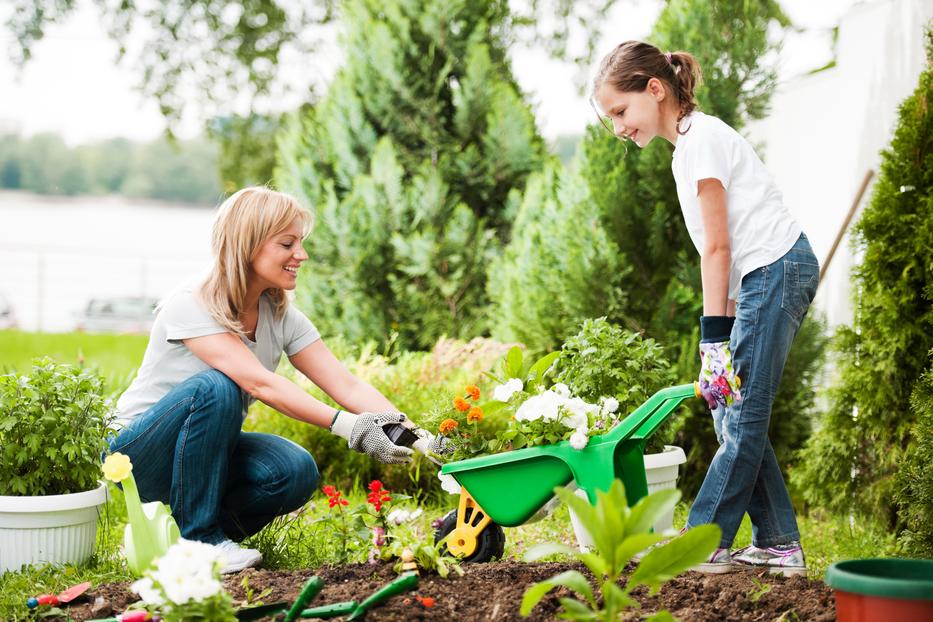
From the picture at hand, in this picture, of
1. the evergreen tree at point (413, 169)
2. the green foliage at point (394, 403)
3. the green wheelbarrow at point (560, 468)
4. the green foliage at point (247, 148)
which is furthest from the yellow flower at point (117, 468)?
the green foliage at point (247, 148)

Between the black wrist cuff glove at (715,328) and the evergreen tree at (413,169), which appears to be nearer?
the black wrist cuff glove at (715,328)

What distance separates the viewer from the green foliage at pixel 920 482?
8.95 feet

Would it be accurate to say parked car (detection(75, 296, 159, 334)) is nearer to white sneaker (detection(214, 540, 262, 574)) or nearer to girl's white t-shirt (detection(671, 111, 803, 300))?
white sneaker (detection(214, 540, 262, 574))

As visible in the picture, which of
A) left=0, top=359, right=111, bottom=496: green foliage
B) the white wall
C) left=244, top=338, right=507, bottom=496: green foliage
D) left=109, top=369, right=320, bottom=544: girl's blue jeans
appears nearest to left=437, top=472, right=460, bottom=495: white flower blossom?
left=109, top=369, right=320, bottom=544: girl's blue jeans

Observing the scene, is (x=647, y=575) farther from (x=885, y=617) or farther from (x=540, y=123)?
(x=540, y=123)

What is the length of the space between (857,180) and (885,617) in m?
3.57

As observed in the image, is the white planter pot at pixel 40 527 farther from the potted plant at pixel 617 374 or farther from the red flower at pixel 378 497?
the potted plant at pixel 617 374

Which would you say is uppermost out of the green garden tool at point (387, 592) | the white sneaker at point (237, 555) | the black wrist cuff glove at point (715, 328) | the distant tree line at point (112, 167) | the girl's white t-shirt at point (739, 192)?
the distant tree line at point (112, 167)

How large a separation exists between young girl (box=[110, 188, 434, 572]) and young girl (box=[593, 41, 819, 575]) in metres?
A: 0.89

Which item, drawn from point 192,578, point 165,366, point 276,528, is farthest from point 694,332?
point 192,578

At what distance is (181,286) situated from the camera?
9.16 ft

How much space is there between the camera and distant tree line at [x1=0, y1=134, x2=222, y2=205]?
2772 centimetres

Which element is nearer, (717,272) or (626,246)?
(717,272)

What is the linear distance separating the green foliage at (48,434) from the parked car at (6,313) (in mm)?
14748
